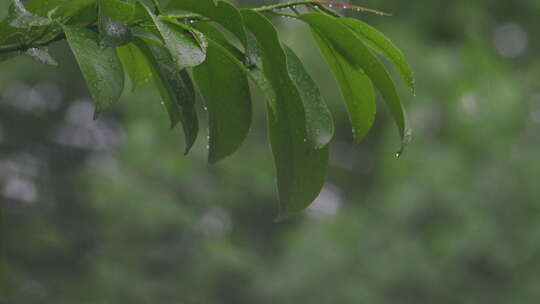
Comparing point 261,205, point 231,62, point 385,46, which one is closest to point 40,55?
point 231,62

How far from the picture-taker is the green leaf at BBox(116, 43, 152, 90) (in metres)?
0.72

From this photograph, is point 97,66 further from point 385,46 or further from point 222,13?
point 385,46

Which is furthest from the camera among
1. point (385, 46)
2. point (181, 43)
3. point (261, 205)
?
point (261, 205)

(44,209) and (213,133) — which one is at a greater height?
(213,133)

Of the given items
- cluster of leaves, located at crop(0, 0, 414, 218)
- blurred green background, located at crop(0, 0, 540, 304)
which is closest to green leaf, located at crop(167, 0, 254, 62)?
cluster of leaves, located at crop(0, 0, 414, 218)

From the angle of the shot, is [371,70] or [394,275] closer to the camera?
[371,70]

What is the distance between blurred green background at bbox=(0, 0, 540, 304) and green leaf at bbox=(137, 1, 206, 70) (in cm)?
284

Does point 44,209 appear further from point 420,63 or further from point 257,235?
point 420,63

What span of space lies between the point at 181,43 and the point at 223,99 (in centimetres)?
11

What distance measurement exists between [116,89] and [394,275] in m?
3.72

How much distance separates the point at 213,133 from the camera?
68cm

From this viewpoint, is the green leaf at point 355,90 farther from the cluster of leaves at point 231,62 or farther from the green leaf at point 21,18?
the green leaf at point 21,18

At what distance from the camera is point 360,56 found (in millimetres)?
665

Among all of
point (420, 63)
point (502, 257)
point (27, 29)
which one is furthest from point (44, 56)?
point (420, 63)
